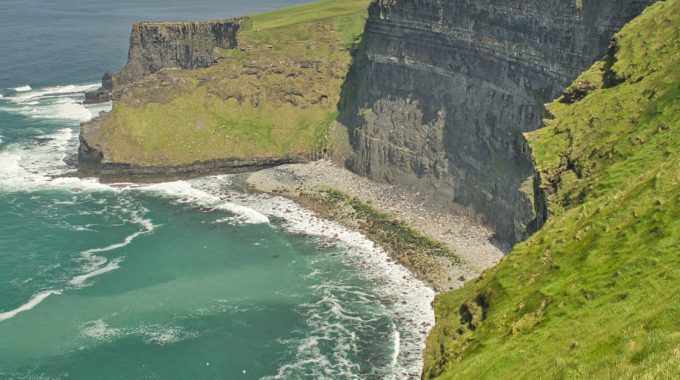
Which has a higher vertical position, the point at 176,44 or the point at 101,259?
the point at 176,44

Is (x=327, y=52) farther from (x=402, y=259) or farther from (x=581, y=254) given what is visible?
(x=581, y=254)

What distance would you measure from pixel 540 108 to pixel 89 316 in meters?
53.4

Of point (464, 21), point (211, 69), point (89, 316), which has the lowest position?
point (89, 316)

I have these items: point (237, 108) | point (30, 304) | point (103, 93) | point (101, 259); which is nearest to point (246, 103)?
point (237, 108)

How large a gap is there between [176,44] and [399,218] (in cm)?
7521

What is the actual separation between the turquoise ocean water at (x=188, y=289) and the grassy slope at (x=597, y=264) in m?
23.1

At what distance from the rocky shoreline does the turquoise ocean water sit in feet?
9.47

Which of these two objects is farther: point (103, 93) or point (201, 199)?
point (103, 93)

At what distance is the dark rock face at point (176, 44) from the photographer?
147625 mm

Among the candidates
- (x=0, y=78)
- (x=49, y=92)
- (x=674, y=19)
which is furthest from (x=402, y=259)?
(x=0, y=78)

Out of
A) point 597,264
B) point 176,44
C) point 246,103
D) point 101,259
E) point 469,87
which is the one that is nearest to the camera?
point 597,264

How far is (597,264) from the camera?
1405 inches

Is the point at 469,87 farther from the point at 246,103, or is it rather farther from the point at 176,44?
the point at 176,44

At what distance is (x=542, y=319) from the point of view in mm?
33812
